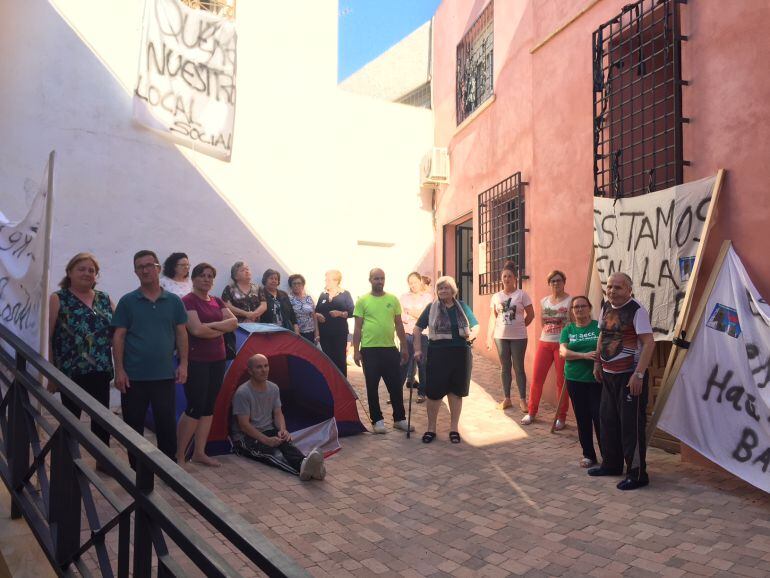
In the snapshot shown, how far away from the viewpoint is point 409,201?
13.2 m

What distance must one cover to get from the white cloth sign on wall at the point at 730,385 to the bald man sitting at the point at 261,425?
318 centimetres

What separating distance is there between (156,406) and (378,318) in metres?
2.71

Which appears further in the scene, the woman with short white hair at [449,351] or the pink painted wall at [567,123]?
the woman with short white hair at [449,351]

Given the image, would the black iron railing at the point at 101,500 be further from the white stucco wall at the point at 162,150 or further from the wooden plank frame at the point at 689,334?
the white stucco wall at the point at 162,150

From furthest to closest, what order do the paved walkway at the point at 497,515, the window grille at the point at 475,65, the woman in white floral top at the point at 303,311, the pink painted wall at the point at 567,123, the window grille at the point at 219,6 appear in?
the window grille at the point at 475,65
the window grille at the point at 219,6
the woman in white floral top at the point at 303,311
the pink painted wall at the point at 567,123
the paved walkway at the point at 497,515

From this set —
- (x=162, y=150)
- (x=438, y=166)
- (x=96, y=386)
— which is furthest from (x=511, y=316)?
(x=438, y=166)

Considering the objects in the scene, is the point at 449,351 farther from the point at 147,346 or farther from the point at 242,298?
→ the point at 147,346

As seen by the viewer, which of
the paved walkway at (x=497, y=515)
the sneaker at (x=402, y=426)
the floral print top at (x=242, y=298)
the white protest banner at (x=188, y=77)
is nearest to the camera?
the paved walkway at (x=497, y=515)

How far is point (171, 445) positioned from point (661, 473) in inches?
156

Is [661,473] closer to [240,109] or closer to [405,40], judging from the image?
[240,109]

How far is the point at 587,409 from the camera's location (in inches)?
212

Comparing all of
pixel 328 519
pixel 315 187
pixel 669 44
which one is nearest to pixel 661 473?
pixel 328 519

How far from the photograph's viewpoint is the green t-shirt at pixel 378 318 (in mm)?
6574

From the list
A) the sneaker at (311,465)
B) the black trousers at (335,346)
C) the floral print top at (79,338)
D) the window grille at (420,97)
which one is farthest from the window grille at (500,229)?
the floral print top at (79,338)
